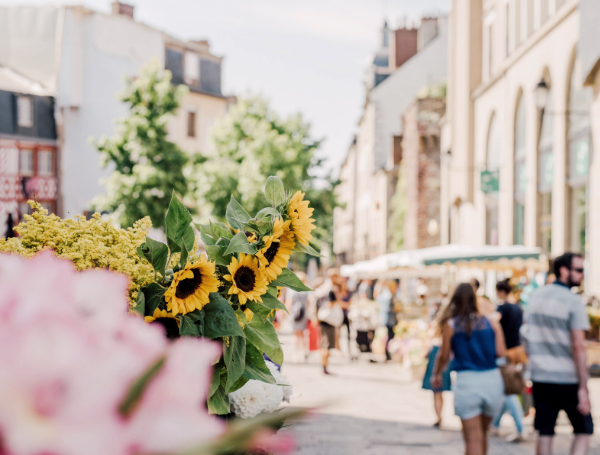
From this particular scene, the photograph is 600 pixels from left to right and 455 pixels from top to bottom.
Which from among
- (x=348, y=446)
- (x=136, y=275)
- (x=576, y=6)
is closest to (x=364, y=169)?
(x=576, y=6)

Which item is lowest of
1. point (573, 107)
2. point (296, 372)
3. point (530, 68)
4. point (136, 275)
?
point (296, 372)

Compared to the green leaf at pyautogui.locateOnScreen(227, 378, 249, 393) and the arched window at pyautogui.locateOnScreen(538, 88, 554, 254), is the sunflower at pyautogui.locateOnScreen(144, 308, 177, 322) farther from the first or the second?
the arched window at pyautogui.locateOnScreen(538, 88, 554, 254)

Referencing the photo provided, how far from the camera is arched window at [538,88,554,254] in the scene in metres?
19.7

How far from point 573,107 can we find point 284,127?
16411 mm

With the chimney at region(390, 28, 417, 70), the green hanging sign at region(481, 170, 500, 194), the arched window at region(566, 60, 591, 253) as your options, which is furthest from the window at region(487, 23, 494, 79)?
the chimney at region(390, 28, 417, 70)

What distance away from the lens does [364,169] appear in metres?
64.3

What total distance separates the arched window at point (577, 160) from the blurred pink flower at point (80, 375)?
16989mm

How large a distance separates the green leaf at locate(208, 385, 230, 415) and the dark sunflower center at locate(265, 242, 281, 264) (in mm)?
394

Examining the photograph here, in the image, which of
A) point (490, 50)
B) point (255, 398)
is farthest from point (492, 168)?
point (255, 398)

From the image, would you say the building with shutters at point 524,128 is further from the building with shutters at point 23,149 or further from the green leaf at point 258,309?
the green leaf at point 258,309

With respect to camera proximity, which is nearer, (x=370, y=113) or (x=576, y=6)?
(x=576, y=6)

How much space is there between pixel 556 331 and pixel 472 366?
74cm

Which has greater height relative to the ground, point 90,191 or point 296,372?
point 90,191

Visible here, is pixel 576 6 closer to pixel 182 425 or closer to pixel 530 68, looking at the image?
pixel 530 68
